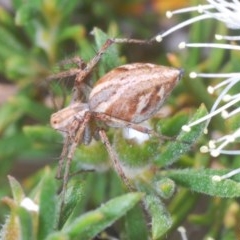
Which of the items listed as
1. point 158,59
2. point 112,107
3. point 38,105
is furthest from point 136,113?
point 158,59

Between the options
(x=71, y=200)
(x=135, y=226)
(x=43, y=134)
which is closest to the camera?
(x=71, y=200)

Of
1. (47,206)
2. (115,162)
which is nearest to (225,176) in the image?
(115,162)

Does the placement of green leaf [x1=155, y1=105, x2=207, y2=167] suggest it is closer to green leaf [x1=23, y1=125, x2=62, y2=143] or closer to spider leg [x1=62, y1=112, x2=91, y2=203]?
spider leg [x1=62, y1=112, x2=91, y2=203]

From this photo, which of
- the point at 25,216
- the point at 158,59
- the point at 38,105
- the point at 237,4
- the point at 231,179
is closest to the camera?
the point at 25,216

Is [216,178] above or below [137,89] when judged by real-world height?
below

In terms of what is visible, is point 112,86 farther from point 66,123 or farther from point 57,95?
point 57,95

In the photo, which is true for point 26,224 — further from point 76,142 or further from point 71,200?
point 76,142
